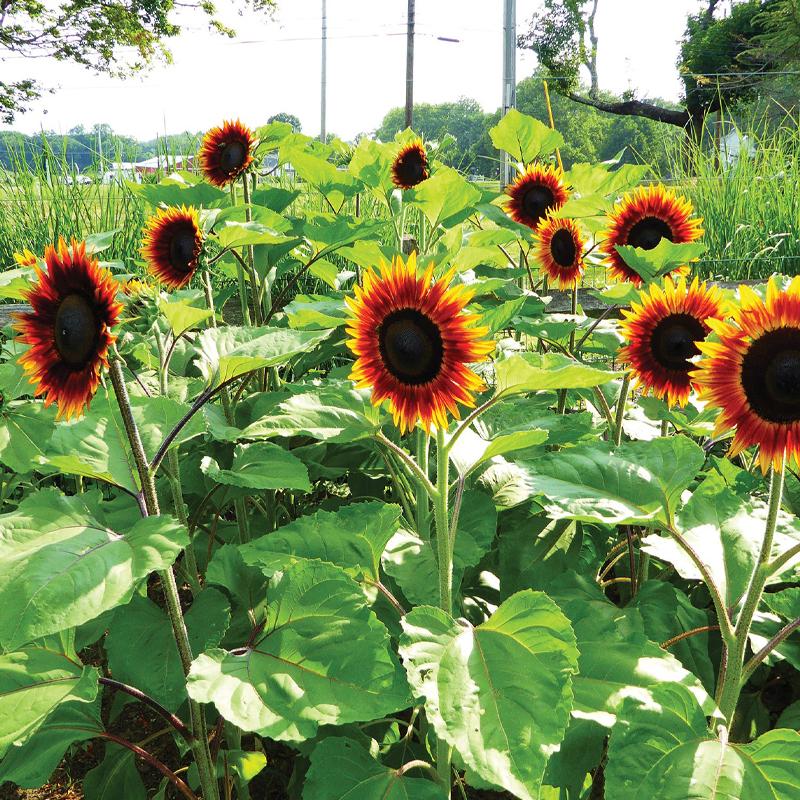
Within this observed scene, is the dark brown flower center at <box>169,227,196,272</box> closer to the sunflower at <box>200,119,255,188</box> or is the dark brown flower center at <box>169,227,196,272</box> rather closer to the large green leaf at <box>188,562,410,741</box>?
the sunflower at <box>200,119,255,188</box>

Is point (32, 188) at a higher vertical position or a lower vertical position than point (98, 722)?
higher

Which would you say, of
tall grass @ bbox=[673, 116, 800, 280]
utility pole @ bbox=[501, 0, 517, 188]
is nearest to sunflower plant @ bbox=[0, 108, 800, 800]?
tall grass @ bbox=[673, 116, 800, 280]

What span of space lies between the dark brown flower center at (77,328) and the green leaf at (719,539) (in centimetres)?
83

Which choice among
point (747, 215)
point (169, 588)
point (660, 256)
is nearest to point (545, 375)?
point (169, 588)

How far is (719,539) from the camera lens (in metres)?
1.09

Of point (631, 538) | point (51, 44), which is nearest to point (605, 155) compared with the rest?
point (51, 44)

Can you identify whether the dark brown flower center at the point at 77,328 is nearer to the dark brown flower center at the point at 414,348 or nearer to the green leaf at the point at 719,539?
the dark brown flower center at the point at 414,348

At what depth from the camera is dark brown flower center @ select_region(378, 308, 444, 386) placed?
103 centimetres

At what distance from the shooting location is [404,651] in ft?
2.75

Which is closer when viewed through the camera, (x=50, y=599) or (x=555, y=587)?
(x=50, y=599)

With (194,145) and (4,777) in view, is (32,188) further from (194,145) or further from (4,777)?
(4,777)

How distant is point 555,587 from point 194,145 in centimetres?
364

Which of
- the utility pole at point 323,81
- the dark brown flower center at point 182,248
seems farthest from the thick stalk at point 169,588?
the utility pole at point 323,81

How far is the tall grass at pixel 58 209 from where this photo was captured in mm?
3742
